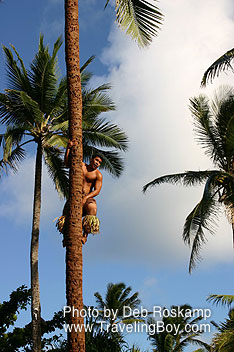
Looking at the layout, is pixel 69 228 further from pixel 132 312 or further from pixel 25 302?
pixel 132 312

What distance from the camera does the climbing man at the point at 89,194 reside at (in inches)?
277

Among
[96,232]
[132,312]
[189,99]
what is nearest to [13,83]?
[189,99]

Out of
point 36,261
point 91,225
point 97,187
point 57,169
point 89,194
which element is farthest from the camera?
point 57,169

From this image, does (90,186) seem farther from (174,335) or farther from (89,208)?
(174,335)

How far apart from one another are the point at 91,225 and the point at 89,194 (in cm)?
57

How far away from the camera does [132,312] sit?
2778 centimetres

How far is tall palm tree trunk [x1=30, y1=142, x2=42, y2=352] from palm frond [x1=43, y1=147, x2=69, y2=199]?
1.64 feet

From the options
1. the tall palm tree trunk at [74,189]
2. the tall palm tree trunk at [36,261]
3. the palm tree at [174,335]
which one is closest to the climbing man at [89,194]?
the tall palm tree trunk at [74,189]

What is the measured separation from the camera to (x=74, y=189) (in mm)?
6910

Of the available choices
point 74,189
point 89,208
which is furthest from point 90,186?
point 74,189

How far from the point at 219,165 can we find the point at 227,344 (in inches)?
253

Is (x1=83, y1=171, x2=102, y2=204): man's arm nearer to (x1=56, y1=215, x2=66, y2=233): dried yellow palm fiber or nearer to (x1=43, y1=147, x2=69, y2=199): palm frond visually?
(x1=56, y1=215, x2=66, y2=233): dried yellow palm fiber

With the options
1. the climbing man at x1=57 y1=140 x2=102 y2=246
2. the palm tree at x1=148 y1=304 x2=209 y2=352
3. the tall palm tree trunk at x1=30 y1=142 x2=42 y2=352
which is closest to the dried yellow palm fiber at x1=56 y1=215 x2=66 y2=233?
the climbing man at x1=57 y1=140 x2=102 y2=246

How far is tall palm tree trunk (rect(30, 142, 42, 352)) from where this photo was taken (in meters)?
15.1
